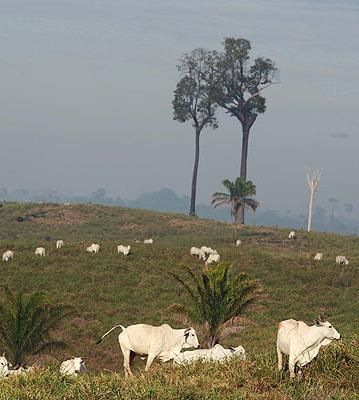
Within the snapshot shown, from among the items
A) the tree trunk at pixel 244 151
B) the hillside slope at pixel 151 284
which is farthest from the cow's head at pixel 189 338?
the tree trunk at pixel 244 151

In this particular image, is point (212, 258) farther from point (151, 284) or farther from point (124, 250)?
point (124, 250)

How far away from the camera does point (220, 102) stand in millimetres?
113688

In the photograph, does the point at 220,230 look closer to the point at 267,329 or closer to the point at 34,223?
the point at 34,223

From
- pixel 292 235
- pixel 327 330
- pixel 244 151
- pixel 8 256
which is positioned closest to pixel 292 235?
pixel 292 235

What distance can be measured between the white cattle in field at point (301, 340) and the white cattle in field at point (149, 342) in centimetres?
295

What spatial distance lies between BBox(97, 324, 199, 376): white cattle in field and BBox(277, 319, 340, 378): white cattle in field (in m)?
2.95

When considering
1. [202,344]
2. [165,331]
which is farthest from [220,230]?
[165,331]

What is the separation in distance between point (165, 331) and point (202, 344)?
1850 centimetres

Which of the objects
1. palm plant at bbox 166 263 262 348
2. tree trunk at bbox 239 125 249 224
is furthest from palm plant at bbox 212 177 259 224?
palm plant at bbox 166 263 262 348

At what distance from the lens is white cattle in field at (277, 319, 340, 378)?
13562 mm

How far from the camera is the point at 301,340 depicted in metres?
13.6

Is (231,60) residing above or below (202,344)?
above

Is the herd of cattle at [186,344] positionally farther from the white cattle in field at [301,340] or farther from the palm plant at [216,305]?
the palm plant at [216,305]

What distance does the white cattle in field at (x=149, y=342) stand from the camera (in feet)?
52.3
